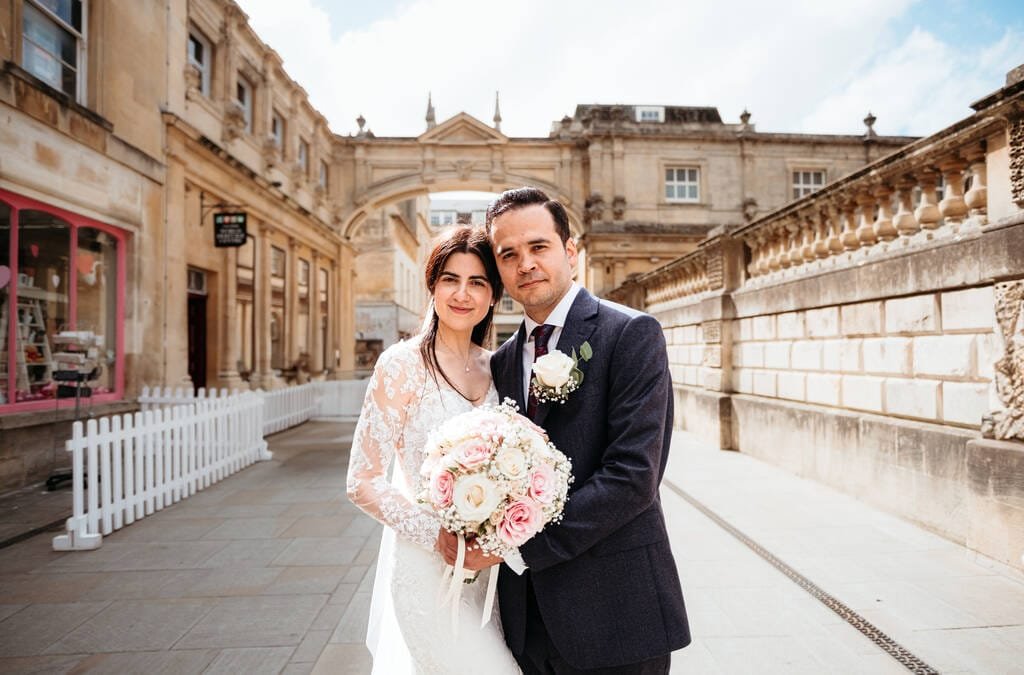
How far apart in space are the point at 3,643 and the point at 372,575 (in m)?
2.21

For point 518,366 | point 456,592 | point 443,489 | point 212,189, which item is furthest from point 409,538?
point 212,189

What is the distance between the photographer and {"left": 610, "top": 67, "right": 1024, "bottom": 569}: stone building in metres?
4.01

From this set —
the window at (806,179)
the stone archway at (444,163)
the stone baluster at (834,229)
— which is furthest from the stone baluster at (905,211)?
the window at (806,179)

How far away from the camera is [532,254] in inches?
76.9

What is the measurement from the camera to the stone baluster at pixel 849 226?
593cm

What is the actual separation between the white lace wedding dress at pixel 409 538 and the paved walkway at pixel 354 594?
1349 millimetres

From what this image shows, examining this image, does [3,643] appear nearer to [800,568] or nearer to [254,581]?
[254,581]

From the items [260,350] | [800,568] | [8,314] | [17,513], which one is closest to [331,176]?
[260,350]

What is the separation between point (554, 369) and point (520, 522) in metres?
0.46

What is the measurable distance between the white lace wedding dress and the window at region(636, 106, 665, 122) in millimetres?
31382

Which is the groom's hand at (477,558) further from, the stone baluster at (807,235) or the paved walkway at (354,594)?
the stone baluster at (807,235)

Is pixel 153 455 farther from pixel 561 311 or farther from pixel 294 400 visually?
pixel 294 400

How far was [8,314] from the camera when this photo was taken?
7453 millimetres

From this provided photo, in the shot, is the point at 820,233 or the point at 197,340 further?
the point at 197,340
